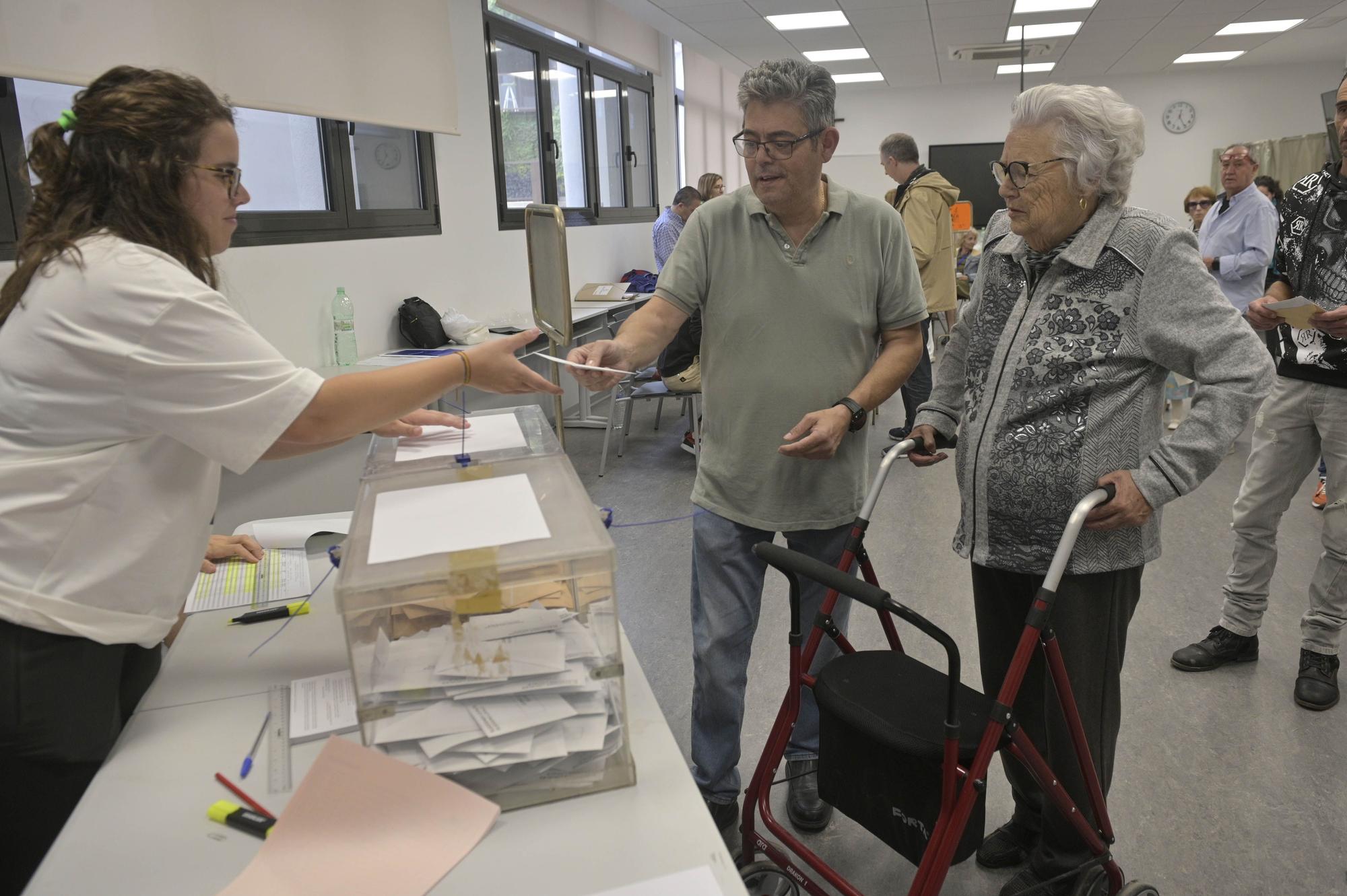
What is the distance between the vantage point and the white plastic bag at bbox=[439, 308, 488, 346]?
454cm

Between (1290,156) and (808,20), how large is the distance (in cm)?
682

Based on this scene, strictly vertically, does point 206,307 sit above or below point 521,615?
above

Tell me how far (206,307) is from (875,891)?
1601 millimetres

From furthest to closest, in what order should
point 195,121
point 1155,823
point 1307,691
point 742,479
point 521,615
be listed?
point 1307,691, point 1155,823, point 742,479, point 195,121, point 521,615

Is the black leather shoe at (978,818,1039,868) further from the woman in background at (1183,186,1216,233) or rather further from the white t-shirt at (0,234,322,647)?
the woman in background at (1183,186,1216,233)

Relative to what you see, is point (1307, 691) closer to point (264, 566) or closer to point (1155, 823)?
point (1155, 823)

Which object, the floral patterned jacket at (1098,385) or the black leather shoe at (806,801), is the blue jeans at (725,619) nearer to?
the black leather shoe at (806,801)

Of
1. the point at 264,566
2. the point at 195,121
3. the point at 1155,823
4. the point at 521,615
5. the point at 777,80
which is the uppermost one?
the point at 777,80

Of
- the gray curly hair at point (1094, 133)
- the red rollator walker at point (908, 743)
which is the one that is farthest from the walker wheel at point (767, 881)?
the gray curly hair at point (1094, 133)

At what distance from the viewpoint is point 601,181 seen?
7449 millimetres

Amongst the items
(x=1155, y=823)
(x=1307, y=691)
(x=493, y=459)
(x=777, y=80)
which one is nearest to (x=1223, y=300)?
(x=777, y=80)

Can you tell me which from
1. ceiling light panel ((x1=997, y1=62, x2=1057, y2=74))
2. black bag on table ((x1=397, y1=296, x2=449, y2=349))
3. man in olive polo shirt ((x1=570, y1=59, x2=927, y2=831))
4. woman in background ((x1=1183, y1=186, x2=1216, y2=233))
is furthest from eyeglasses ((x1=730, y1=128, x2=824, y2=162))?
ceiling light panel ((x1=997, y1=62, x2=1057, y2=74))

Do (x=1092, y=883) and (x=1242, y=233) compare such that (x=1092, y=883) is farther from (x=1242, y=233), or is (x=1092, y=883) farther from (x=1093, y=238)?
(x=1242, y=233)

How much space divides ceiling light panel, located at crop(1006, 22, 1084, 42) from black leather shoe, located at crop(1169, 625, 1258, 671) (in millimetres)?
6960
